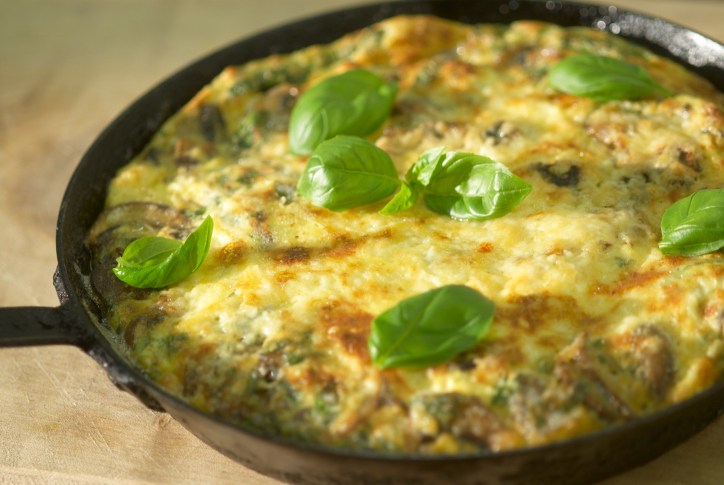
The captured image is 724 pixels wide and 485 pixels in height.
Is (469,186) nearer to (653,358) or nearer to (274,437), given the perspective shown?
(653,358)

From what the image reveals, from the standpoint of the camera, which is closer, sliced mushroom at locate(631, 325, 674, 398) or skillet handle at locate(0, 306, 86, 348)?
sliced mushroom at locate(631, 325, 674, 398)

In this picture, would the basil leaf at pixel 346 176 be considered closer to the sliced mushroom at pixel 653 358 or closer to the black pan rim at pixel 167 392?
the black pan rim at pixel 167 392

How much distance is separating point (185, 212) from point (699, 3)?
3927mm

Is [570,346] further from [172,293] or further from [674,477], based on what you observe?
[172,293]

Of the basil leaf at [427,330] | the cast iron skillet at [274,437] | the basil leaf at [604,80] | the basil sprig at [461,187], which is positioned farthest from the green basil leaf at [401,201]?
the cast iron skillet at [274,437]

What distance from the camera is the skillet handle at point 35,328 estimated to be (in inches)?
116

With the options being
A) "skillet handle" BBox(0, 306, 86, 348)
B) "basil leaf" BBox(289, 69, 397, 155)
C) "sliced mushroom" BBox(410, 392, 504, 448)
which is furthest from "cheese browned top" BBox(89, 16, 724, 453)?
"skillet handle" BBox(0, 306, 86, 348)

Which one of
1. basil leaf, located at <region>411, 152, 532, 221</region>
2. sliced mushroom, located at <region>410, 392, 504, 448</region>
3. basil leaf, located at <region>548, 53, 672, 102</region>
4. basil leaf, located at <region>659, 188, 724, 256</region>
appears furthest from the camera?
basil leaf, located at <region>548, 53, 672, 102</region>

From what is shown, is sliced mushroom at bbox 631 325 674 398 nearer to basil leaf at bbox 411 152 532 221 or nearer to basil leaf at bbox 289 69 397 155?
basil leaf at bbox 411 152 532 221

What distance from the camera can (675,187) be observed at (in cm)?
347

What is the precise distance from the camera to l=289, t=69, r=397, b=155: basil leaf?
12.5 feet

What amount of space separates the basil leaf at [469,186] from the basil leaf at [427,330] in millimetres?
588

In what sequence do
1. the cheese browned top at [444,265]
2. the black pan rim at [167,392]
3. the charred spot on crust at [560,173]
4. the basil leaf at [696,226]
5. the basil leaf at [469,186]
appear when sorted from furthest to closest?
the charred spot on crust at [560,173] → the basil leaf at [469,186] → the basil leaf at [696,226] → the cheese browned top at [444,265] → the black pan rim at [167,392]

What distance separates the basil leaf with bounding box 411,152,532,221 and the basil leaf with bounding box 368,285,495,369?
588mm
